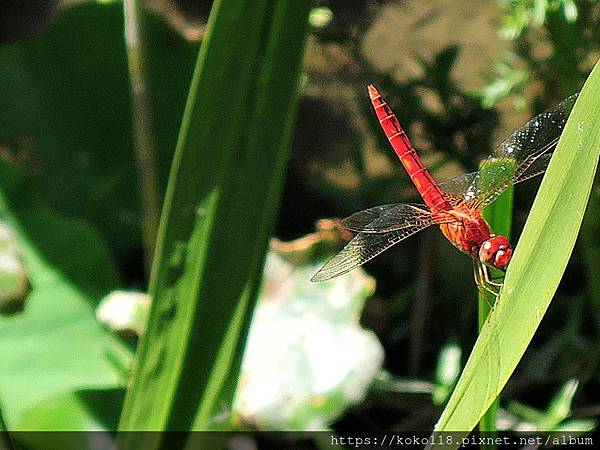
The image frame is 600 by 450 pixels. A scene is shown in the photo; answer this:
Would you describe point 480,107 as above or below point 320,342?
above

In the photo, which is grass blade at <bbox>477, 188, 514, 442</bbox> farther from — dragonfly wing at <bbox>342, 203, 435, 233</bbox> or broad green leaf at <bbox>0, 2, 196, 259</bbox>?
broad green leaf at <bbox>0, 2, 196, 259</bbox>

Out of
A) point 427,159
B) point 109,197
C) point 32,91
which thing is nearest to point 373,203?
point 427,159

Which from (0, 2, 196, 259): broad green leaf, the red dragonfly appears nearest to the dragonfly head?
the red dragonfly

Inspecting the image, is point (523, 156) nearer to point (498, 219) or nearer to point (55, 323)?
point (498, 219)

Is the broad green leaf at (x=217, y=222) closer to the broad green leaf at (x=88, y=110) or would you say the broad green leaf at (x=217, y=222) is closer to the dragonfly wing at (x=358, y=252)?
the dragonfly wing at (x=358, y=252)

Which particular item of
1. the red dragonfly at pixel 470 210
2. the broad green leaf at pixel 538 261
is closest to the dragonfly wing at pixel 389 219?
the red dragonfly at pixel 470 210

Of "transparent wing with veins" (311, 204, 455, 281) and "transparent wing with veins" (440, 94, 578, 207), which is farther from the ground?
"transparent wing with veins" (440, 94, 578, 207)

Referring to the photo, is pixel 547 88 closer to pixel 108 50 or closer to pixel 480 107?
pixel 480 107

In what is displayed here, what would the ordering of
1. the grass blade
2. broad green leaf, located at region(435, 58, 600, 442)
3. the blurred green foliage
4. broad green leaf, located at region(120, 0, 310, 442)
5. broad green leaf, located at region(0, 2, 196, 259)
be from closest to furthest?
1. broad green leaf, located at region(435, 58, 600, 442)
2. the grass blade
3. broad green leaf, located at region(120, 0, 310, 442)
4. the blurred green foliage
5. broad green leaf, located at region(0, 2, 196, 259)
